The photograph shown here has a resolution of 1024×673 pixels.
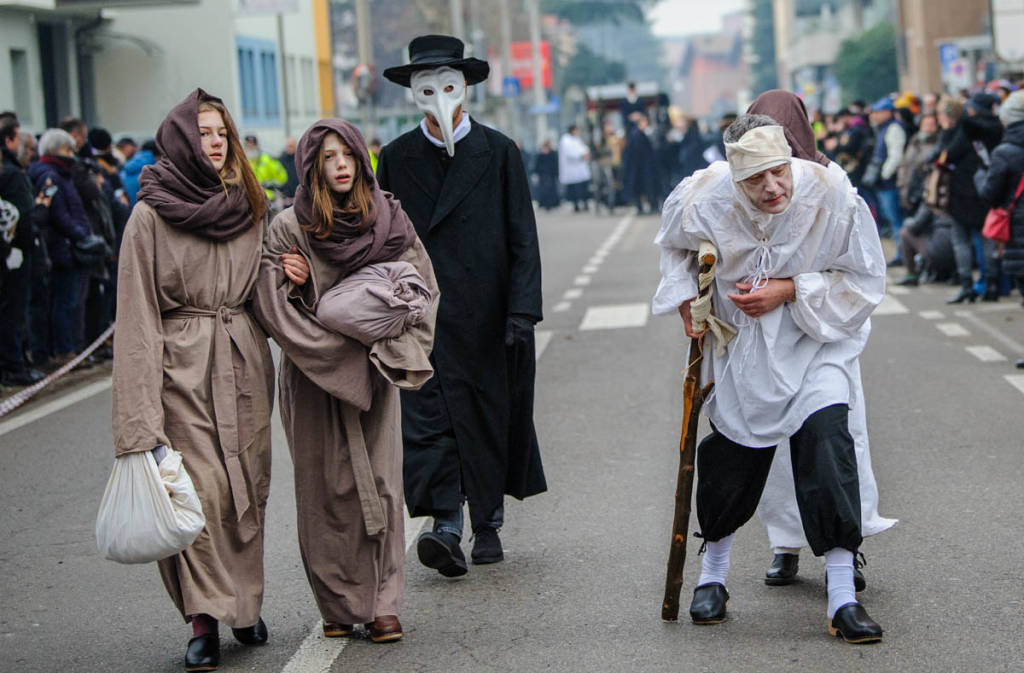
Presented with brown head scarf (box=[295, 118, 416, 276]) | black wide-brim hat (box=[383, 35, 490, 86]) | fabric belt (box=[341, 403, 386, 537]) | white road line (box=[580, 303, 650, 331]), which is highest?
black wide-brim hat (box=[383, 35, 490, 86])

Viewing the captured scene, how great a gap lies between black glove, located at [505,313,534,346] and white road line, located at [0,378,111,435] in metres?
5.24

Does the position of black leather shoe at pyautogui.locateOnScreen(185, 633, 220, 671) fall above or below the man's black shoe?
below

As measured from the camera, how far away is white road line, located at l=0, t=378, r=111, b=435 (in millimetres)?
10930

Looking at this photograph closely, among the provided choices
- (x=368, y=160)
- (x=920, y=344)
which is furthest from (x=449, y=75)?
(x=920, y=344)

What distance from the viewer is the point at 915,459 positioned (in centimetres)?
830

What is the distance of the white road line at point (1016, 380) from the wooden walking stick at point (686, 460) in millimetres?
5423

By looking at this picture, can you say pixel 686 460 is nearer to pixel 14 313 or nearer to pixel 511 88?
pixel 14 313

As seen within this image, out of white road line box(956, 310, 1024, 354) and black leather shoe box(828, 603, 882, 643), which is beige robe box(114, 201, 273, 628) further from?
white road line box(956, 310, 1024, 354)

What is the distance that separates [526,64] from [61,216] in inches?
2671

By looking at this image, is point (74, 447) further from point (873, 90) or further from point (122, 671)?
point (873, 90)

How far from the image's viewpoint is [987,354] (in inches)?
470

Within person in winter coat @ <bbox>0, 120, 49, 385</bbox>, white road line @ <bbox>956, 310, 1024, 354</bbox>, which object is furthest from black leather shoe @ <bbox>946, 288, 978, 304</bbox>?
person in winter coat @ <bbox>0, 120, 49, 385</bbox>

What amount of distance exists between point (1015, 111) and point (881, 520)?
319 inches

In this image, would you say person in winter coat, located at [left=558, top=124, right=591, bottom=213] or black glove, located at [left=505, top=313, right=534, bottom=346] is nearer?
black glove, located at [left=505, top=313, right=534, bottom=346]
